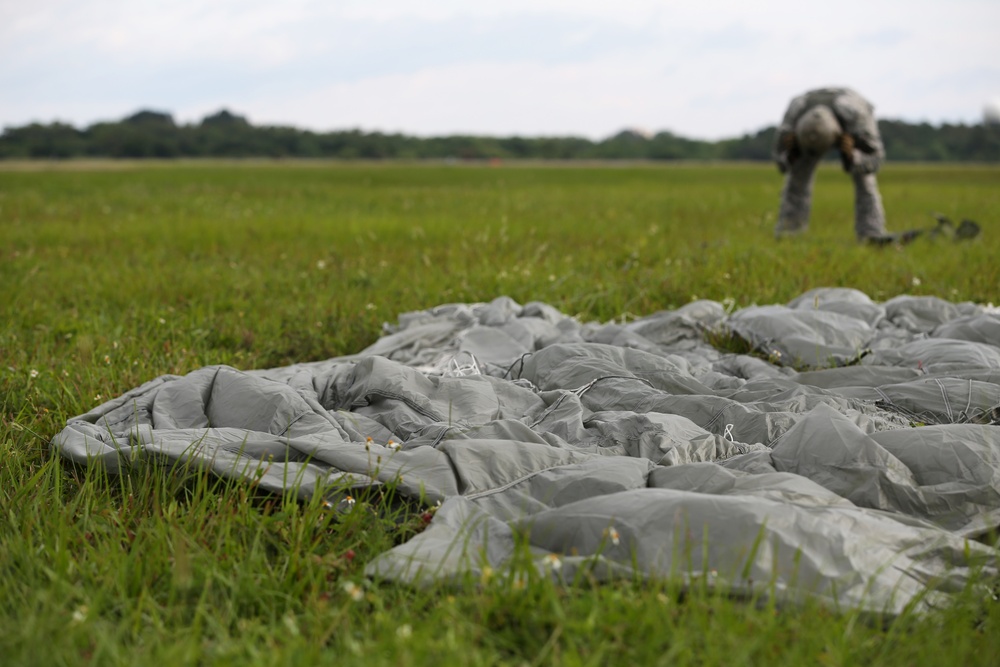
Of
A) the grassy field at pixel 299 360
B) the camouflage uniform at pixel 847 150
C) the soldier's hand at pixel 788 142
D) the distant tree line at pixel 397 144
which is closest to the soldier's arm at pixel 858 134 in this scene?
the camouflage uniform at pixel 847 150

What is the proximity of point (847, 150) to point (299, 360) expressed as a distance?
6.50m

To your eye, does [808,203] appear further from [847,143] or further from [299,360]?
[299,360]

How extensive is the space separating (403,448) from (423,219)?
8.45m

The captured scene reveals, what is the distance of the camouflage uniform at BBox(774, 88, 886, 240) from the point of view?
8.70m

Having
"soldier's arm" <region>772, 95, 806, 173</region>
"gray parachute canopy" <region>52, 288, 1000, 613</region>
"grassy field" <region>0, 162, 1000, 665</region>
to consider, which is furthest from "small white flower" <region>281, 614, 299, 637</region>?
"soldier's arm" <region>772, 95, 806, 173</region>

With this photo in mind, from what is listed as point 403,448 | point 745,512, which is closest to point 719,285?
point 403,448

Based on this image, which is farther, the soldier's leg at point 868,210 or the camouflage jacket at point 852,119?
the soldier's leg at point 868,210

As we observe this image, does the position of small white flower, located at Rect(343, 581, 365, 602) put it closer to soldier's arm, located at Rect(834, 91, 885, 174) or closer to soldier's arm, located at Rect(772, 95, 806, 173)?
soldier's arm, located at Rect(772, 95, 806, 173)

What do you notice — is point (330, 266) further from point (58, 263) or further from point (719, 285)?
point (719, 285)

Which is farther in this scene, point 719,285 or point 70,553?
point 719,285

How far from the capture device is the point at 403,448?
3193 millimetres

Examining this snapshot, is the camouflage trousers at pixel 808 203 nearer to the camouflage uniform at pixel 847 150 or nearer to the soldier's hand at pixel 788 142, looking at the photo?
the camouflage uniform at pixel 847 150

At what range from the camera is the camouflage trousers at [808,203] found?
29.9ft

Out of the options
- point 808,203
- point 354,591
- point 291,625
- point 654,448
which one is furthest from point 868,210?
point 291,625
